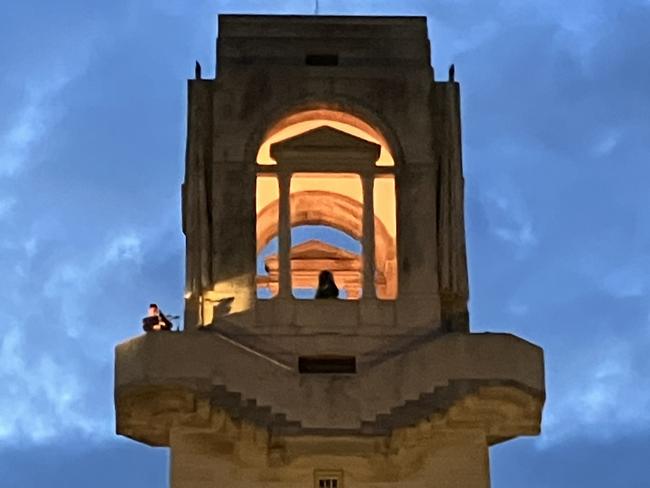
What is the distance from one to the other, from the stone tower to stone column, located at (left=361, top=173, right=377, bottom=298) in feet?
0.17

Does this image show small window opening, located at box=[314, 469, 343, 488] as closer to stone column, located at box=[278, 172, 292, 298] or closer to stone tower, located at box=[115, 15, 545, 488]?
stone tower, located at box=[115, 15, 545, 488]

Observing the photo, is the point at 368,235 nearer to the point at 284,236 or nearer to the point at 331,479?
the point at 284,236

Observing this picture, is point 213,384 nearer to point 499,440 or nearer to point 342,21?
point 499,440

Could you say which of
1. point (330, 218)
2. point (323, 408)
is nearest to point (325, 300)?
point (323, 408)

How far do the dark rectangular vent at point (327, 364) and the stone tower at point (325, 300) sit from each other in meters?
0.03

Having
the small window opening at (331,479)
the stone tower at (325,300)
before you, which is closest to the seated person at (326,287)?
the stone tower at (325,300)

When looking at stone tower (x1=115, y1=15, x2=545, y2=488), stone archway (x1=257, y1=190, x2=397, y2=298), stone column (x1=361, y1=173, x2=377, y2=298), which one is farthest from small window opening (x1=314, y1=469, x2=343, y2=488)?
stone archway (x1=257, y1=190, x2=397, y2=298)

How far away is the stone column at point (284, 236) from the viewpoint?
6906 cm

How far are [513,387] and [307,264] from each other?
984cm

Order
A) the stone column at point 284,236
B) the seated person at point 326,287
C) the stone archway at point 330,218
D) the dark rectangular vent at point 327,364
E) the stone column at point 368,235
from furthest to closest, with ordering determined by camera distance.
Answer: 1. the stone archway at point 330,218
2. the seated person at point 326,287
3. the stone column at point 368,235
4. the stone column at point 284,236
5. the dark rectangular vent at point 327,364

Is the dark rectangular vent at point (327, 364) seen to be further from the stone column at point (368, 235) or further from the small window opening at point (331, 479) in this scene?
the small window opening at point (331, 479)

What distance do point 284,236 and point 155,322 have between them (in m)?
3.94

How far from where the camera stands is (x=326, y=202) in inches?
2936

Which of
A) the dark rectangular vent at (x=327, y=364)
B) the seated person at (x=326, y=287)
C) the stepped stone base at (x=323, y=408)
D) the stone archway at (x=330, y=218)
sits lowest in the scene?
the stepped stone base at (x=323, y=408)
